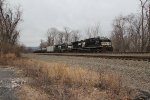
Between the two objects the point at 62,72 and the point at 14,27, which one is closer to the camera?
the point at 62,72

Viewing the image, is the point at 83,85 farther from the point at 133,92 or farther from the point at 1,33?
the point at 1,33

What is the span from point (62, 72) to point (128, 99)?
629 centimetres

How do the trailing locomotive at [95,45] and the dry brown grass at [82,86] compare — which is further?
the trailing locomotive at [95,45]

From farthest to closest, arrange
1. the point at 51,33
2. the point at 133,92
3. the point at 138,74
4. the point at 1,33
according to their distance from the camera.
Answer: the point at 51,33 → the point at 1,33 → the point at 138,74 → the point at 133,92

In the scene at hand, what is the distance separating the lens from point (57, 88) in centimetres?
1199

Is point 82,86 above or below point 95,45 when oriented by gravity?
below

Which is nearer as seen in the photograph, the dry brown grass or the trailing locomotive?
the dry brown grass

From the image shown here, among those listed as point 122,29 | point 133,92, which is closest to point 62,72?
point 133,92

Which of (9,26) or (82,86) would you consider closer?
(82,86)

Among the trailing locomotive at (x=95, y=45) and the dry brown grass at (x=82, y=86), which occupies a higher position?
the trailing locomotive at (x=95, y=45)

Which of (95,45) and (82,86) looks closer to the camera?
(82,86)

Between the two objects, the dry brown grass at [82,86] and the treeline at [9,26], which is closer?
the dry brown grass at [82,86]

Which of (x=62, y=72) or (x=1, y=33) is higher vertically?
(x=1, y=33)

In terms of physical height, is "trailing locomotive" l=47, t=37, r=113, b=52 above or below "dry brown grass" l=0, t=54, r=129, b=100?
above
